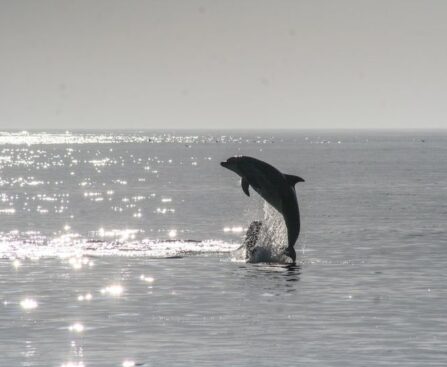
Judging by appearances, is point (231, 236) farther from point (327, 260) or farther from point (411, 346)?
point (411, 346)

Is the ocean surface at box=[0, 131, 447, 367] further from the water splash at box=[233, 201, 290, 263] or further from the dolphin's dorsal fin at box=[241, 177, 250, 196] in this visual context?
the dolphin's dorsal fin at box=[241, 177, 250, 196]

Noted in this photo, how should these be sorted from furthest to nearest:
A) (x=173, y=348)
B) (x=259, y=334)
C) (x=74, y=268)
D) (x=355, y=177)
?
(x=355, y=177) < (x=74, y=268) < (x=259, y=334) < (x=173, y=348)

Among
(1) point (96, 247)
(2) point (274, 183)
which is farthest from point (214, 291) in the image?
(1) point (96, 247)

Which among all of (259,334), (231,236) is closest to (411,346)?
(259,334)

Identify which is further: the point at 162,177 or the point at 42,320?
the point at 162,177

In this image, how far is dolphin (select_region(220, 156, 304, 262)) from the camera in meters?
36.7

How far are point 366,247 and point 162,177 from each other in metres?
80.7

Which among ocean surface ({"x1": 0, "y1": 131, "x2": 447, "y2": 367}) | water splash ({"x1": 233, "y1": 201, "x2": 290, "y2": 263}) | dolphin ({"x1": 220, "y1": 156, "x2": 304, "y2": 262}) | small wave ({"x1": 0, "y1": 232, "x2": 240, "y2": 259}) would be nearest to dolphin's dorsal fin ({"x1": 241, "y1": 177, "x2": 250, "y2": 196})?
dolphin ({"x1": 220, "y1": 156, "x2": 304, "y2": 262})

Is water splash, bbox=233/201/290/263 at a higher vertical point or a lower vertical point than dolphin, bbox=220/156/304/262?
lower

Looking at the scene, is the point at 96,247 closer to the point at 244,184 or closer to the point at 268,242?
the point at 268,242

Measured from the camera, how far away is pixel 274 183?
121 ft

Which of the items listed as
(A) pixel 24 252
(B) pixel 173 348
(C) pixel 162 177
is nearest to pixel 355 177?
(C) pixel 162 177

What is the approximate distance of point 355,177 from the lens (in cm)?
12288

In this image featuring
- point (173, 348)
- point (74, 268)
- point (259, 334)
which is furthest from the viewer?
point (74, 268)
